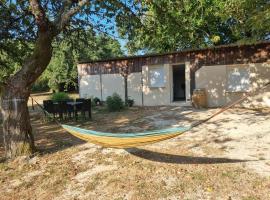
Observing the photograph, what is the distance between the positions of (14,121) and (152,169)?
313 cm

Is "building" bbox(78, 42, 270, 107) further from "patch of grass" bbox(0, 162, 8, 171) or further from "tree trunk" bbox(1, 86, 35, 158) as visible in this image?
"patch of grass" bbox(0, 162, 8, 171)

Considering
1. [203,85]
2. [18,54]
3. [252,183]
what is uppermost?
[18,54]

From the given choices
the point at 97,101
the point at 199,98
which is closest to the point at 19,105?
the point at 199,98

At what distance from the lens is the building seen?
43.8 feet

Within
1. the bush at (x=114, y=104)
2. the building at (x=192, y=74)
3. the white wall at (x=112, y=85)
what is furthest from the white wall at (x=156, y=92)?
the bush at (x=114, y=104)

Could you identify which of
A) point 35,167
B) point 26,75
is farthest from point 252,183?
point 26,75

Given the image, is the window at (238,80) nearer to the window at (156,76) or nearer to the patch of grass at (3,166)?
the window at (156,76)

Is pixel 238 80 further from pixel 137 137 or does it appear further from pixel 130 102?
pixel 137 137

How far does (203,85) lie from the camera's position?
14.6 meters

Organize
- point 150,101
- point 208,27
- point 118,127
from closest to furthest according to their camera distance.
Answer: point 118,127, point 150,101, point 208,27

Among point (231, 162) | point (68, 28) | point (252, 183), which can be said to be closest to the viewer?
point (252, 183)

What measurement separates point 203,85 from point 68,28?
8.03m

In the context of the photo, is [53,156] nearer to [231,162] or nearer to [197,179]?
[197,179]

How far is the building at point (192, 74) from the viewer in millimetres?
13336
